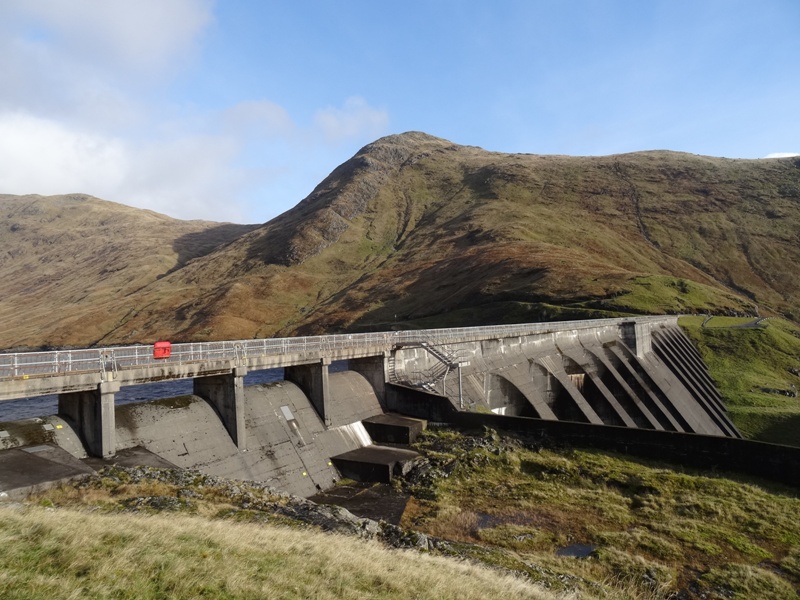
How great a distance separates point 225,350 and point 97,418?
24.4ft

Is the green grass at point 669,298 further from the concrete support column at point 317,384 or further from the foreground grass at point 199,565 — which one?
the foreground grass at point 199,565

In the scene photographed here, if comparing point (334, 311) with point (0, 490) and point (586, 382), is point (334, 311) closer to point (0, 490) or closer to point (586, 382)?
point (586, 382)

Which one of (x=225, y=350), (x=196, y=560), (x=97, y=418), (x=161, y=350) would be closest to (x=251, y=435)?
(x=225, y=350)

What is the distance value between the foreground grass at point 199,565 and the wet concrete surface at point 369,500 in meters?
9.00

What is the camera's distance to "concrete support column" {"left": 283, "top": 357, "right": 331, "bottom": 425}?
98.0 ft

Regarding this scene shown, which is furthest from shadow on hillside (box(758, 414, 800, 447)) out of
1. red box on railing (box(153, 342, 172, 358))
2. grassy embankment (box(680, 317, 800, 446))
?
red box on railing (box(153, 342, 172, 358))

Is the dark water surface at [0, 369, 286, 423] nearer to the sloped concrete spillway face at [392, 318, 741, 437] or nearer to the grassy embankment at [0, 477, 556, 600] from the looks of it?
the sloped concrete spillway face at [392, 318, 741, 437]

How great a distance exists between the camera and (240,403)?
2498 centimetres

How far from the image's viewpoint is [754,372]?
6700cm

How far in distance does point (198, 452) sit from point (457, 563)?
45.1 ft

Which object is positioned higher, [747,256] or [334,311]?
[747,256]

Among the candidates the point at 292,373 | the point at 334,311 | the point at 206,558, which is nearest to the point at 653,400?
the point at 292,373

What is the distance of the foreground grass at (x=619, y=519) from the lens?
15.8 metres

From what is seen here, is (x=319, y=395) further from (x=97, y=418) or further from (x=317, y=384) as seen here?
(x=97, y=418)
